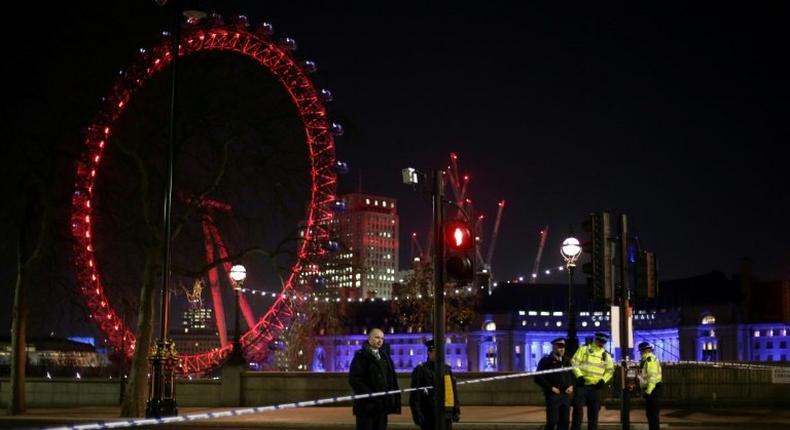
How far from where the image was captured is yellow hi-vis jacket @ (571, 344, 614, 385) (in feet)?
64.7

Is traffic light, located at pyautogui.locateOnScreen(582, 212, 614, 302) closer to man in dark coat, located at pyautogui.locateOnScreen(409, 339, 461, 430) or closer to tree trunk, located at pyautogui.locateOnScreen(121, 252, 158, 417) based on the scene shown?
man in dark coat, located at pyautogui.locateOnScreen(409, 339, 461, 430)

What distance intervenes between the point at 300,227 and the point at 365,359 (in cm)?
1994

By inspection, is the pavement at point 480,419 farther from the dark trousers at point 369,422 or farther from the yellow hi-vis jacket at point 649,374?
the dark trousers at point 369,422

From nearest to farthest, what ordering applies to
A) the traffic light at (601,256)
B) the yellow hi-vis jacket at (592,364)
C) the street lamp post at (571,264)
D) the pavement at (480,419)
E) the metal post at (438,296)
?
the metal post at (438,296) < the traffic light at (601,256) < the yellow hi-vis jacket at (592,364) < the pavement at (480,419) < the street lamp post at (571,264)

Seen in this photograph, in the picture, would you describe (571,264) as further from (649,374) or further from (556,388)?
(556,388)

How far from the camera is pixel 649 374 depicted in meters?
20.4

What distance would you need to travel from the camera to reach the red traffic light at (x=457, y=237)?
14.8 m

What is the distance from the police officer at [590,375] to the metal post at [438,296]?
588 centimetres

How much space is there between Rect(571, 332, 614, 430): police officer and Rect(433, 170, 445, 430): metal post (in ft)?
19.3

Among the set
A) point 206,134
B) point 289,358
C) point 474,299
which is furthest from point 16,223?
point 289,358

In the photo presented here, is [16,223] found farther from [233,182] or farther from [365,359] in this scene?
[365,359]

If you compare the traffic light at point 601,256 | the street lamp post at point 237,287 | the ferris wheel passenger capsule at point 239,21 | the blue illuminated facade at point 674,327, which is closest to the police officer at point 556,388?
the traffic light at point 601,256

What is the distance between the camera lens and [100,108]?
107 ft

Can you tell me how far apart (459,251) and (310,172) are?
27808 millimetres
